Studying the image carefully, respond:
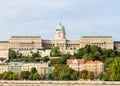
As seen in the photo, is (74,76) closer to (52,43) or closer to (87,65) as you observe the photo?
(87,65)

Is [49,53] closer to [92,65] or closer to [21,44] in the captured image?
[21,44]

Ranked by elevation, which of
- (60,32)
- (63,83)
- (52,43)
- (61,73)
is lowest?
(63,83)

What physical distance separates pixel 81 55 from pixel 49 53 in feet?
20.4

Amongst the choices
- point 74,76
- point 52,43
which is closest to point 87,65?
point 74,76

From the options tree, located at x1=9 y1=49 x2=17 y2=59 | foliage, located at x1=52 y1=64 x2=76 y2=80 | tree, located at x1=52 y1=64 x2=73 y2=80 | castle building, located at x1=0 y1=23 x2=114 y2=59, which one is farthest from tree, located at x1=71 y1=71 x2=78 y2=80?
castle building, located at x1=0 y1=23 x2=114 y2=59

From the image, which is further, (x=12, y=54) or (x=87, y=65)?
(x=12, y=54)

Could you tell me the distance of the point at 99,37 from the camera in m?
102

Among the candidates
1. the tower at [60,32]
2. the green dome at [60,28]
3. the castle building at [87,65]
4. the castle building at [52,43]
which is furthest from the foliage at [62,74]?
the green dome at [60,28]

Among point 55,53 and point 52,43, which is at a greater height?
point 52,43

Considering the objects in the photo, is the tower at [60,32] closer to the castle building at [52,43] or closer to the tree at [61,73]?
the castle building at [52,43]

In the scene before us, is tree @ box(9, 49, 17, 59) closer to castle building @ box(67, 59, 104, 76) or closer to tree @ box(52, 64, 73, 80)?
castle building @ box(67, 59, 104, 76)

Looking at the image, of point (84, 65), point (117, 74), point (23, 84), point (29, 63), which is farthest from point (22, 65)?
point (23, 84)

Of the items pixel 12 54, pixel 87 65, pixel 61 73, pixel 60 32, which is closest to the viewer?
pixel 61 73

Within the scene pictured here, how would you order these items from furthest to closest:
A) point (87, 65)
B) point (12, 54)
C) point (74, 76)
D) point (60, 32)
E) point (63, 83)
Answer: point (60, 32)
point (12, 54)
point (87, 65)
point (74, 76)
point (63, 83)
